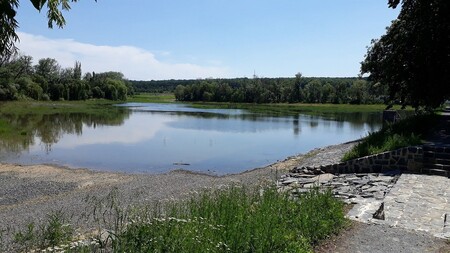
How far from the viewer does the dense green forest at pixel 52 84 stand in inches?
2842

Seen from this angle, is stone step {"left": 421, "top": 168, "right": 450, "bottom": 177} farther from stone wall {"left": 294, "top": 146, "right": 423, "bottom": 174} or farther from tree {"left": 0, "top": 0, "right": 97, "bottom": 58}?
tree {"left": 0, "top": 0, "right": 97, "bottom": 58}

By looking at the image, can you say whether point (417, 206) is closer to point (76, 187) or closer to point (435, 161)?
point (435, 161)

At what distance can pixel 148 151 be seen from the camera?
104 feet

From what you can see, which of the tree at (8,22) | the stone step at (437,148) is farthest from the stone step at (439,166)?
the tree at (8,22)

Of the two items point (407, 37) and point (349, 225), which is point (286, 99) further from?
point (349, 225)

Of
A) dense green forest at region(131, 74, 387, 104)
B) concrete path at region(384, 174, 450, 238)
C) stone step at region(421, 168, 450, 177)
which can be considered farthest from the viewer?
dense green forest at region(131, 74, 387, 104)

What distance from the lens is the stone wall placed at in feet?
45.9

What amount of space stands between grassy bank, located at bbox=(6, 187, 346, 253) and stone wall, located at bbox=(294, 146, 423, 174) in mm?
7560

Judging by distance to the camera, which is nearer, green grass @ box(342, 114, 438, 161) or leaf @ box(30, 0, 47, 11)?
leaf @ box(30, 0, 47, 11)

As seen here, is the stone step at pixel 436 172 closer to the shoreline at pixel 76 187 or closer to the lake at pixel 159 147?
the shoreline at pixel 76 187

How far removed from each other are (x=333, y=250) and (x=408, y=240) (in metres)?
1.54

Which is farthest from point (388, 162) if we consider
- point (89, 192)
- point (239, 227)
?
point (89, 192)

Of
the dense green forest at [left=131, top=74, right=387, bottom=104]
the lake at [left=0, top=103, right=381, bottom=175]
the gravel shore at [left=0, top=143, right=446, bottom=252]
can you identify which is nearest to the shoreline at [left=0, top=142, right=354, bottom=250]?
the gravel shore at [left=0, top=143, right=446, bottom=252]

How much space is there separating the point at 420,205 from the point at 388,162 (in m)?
5.13
